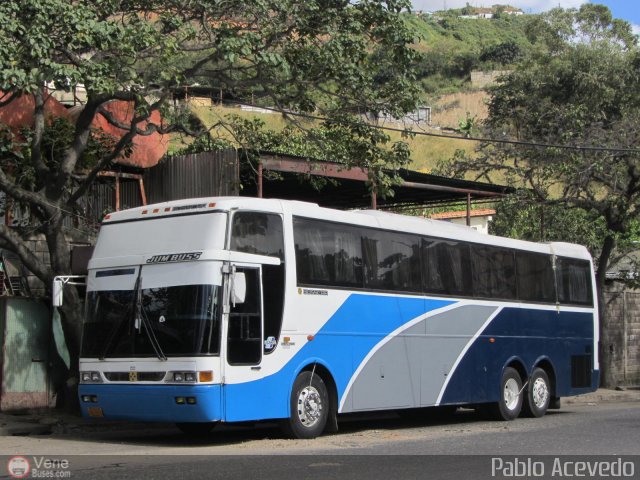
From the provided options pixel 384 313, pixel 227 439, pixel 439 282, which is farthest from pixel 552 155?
pixel 227 439

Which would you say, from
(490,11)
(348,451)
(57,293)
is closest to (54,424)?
(57,293)

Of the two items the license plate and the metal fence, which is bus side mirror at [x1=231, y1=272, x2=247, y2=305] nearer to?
the license plate

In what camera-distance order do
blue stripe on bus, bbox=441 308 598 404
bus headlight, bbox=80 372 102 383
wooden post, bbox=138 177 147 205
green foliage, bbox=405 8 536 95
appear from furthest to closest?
green foliage, bbox=405 8 536 95
wooden post, bbox=138 177 147 205
blue stripe on bus, bbox=441 308 598 404
bus headlight, bbox=80 372 102 383

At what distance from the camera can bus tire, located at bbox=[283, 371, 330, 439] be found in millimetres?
12984

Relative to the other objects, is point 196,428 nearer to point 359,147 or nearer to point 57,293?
point 57,293

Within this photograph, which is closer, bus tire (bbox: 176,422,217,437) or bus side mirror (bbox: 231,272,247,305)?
Result: bus side mirror (bbox: 231,272,247,305)

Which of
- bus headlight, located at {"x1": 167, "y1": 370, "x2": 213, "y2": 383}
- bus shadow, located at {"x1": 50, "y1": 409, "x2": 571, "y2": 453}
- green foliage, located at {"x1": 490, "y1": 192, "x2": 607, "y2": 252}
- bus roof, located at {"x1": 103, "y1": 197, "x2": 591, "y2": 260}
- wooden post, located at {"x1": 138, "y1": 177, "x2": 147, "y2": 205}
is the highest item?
wooden post, located at {"x1": 138, "y1": 177, "x2": 147, "y2": 205}

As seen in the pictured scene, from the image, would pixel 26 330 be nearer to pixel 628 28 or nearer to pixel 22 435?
pixel 22 435

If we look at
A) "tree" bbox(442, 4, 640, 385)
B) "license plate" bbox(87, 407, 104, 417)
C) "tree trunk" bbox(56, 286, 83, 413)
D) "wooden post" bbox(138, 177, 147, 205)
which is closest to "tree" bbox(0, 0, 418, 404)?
"tree trunk" bbox(56, 286, 83, 413)

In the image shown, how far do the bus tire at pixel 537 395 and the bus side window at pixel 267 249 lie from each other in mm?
7926

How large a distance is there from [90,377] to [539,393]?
396 inches

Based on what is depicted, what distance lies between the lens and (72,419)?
617 inches

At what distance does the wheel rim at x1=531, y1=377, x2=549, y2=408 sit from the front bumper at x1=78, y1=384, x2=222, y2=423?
9.09m

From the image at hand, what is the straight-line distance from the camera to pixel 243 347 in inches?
483
